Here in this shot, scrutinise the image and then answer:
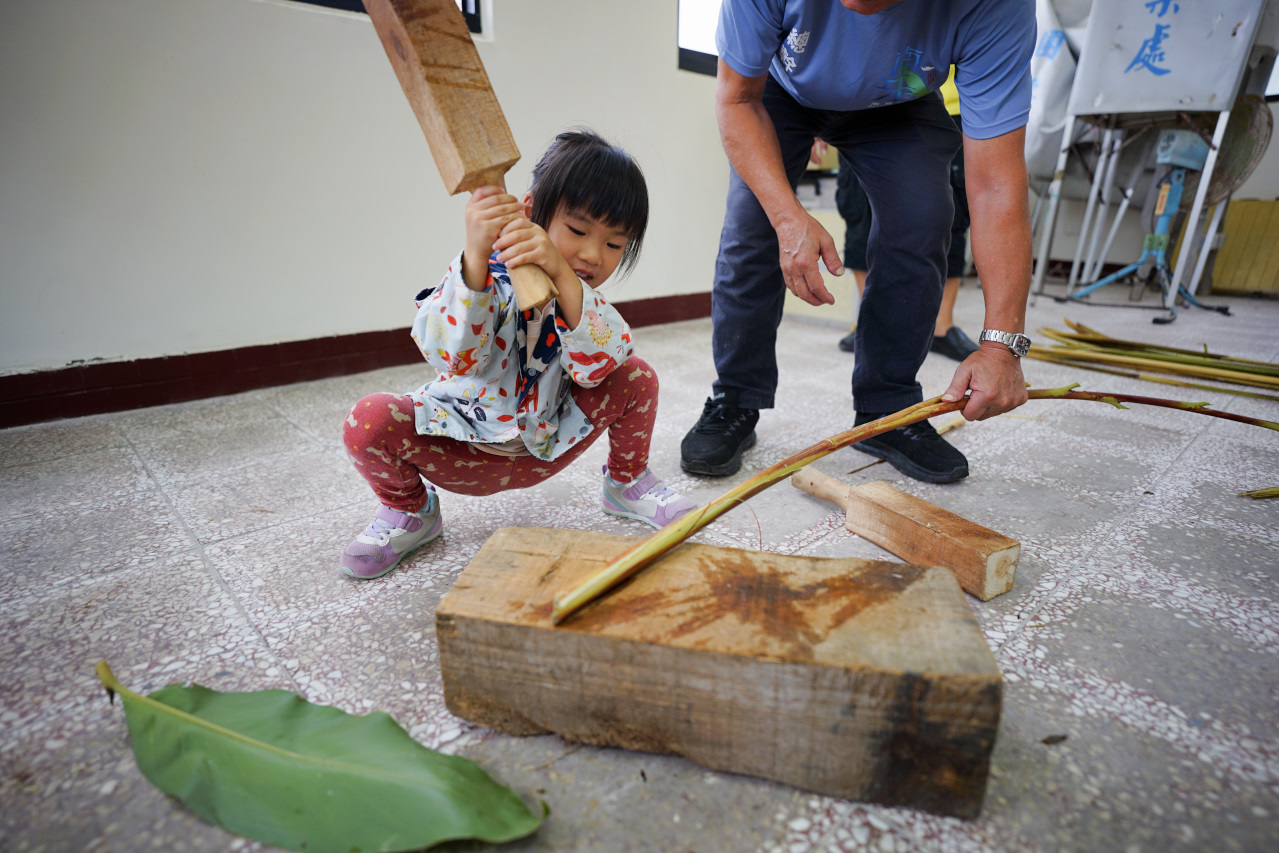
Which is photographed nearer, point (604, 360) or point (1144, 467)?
point (604, 360)

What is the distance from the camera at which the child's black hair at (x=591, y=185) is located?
0.88 m

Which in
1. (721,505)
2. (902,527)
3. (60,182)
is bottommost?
(902,527)

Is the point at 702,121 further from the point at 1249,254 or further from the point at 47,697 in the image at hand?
the point at 1249,254

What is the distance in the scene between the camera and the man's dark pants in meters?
1.25

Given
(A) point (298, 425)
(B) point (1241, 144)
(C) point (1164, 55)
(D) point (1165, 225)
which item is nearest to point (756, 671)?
(A) point (298, 425)

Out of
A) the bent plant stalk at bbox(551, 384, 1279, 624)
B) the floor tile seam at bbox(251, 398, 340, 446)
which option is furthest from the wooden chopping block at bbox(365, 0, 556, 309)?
the floor tile seam at bbox(251, 398, 340, 446)

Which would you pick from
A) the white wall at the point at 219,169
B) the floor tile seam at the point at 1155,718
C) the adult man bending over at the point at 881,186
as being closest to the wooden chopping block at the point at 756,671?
the floor tile seam at the point at 1155,718

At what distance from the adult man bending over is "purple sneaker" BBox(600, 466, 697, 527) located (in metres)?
0.21

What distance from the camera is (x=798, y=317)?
3.19m

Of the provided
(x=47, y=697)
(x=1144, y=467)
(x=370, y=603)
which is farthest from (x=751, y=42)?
(x=47, y=697)

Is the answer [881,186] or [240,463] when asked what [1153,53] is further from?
[240,463]

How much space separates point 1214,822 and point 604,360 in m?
0.78

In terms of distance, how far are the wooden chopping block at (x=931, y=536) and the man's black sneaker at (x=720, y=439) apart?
245 millimetres

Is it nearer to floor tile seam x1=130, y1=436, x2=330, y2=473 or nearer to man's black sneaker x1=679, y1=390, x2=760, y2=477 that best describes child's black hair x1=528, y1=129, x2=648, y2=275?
man's black sneaker x1=679, y1=390, x2=760, y2=477
